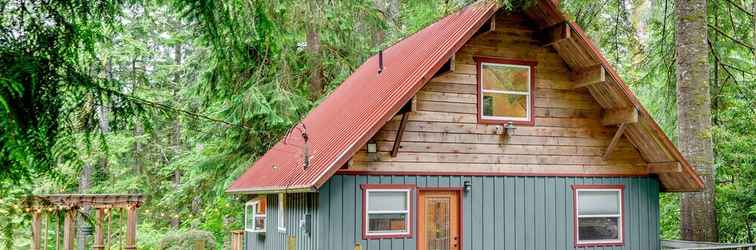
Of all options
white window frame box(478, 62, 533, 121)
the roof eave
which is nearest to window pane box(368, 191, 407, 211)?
the roof eave

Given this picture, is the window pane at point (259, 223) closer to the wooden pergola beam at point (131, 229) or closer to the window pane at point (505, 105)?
the wooden pergola beam at point (131, 229)

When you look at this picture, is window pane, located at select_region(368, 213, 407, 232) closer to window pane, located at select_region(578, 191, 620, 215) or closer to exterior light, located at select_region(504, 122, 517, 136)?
exterior light, located at select_region(504, 122, 517, 136)

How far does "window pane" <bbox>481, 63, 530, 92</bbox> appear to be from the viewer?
1124 cm

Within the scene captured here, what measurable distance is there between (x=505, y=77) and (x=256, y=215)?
20.7ft

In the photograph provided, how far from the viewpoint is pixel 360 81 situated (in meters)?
14.6

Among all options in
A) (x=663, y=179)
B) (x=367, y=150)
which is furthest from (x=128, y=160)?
(x=663, y=179)

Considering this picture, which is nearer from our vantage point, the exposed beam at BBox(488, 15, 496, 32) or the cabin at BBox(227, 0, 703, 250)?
the cabin at BBox(227, 0, 703, 250)

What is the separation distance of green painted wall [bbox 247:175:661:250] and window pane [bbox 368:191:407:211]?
0.64ft

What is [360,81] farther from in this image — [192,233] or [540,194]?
[192,233]

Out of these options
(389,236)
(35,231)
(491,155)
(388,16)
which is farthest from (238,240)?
(388,16)

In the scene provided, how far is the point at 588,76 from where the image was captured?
11242 mm

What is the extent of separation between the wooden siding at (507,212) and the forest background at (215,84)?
146cm

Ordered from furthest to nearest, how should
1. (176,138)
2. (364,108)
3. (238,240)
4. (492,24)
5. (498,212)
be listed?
(176,138) < (238,240) < (498,212) < (364,108) < (492,24)

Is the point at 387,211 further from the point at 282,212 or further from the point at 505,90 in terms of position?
the point at 505,90
